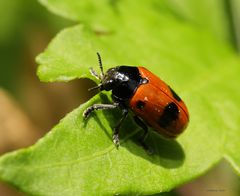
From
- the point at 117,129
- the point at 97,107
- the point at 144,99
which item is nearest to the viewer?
the point at 97,107

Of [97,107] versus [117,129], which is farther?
[117,129]

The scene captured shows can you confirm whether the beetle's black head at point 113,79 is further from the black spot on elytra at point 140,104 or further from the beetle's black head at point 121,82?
the black spot on elytra at point 140,104

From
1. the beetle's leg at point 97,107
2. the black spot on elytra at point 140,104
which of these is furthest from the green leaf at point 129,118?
→ the black spot on elytra at point 140,104

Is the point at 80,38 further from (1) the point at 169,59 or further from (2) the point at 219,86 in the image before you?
(2) the point at 219,86

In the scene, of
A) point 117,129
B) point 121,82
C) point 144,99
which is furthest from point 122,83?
point 117,129

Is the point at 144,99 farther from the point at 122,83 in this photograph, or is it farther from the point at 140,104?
the point at 122,83

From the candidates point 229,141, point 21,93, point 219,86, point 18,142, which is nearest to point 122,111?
point 229,141

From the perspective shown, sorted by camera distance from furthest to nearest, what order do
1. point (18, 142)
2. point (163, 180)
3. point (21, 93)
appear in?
point (21, 93) < point (18, 142) < point (163, 180)

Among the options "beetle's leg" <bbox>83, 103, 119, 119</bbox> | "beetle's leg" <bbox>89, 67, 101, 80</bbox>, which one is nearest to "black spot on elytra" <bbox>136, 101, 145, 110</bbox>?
"beetle's leg" <bbox>83, 103, 119, 119</bbox>
